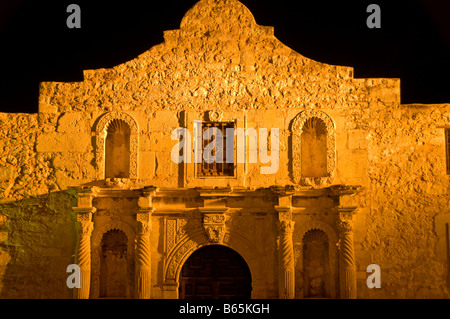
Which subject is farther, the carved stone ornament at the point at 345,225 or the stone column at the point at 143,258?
the carved stone ornament at the point at 345,225

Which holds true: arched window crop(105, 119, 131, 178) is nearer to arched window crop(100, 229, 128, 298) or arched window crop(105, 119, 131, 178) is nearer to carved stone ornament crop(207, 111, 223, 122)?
arched window crop(100, 229, 128, 298)

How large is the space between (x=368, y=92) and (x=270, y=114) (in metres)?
2.18

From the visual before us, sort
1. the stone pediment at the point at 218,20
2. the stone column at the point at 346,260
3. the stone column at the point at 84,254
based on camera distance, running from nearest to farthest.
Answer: the stone column at the point at 346,260, the stone column at the point at 84,254, the stone pediment at the point at 218,20

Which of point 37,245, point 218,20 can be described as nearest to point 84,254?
point 37,245

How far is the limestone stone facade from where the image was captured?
523 inches

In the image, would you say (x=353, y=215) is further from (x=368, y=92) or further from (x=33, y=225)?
(x=33, y=225)

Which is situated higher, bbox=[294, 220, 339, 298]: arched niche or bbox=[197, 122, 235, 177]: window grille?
bbox=[197, 122, 235, 177]: window grille

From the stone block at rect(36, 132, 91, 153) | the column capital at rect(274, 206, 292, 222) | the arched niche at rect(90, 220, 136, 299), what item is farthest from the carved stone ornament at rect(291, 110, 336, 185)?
the stone block at rect(36, 132, 91, 153)

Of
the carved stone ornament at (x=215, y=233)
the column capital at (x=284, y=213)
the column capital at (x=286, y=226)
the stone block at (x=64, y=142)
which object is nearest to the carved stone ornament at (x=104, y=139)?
the stone block at (x=64, y=142)

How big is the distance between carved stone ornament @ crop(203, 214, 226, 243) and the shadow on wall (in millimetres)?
2815

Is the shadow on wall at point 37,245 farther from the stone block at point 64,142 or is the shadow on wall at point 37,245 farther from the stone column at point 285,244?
the stone column at point 285,244

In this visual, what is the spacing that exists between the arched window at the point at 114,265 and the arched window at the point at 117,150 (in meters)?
1.30

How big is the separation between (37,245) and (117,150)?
2.65 metres

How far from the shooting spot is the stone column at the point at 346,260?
1291cm
